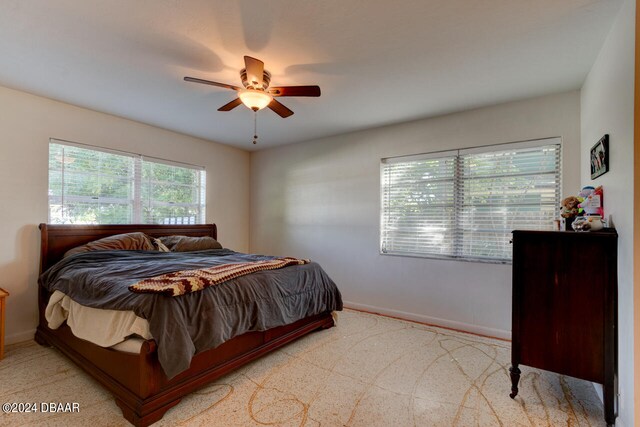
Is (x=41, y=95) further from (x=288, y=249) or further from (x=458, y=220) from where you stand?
(x=458, y=220)

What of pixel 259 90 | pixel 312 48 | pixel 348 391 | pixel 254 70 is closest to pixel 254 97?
pixel 259 90

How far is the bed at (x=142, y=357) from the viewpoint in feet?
5.83

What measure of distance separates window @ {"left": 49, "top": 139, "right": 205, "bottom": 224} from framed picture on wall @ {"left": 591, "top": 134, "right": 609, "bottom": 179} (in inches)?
178

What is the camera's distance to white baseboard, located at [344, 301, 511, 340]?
314 centimetres

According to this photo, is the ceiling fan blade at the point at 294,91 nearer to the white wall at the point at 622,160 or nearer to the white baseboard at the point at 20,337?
the white wall at the point at 622,160

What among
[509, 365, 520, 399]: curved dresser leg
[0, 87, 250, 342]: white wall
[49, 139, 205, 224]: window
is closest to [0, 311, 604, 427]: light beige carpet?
[509, 365, 520, 399]: curved dresser leg

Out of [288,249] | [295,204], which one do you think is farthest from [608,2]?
[288,249]

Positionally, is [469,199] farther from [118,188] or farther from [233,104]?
[118,188]

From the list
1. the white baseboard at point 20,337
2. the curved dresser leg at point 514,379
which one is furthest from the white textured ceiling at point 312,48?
the white baseboard at point 20,337

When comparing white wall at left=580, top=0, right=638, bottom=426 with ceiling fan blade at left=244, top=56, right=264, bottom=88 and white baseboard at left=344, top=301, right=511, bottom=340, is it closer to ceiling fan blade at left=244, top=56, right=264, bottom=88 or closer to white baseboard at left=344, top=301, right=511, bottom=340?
white baseboard at left=344, top=301, right=511, bottom=340

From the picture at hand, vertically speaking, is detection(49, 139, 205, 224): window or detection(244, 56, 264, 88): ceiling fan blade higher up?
detection(244, 56, 264, 88): ceiling fan blade

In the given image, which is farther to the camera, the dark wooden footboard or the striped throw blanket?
the striped throw blanket

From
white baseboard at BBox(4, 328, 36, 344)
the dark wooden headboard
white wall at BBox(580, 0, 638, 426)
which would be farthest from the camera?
the dark wooden headboard

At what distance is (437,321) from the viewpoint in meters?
3.51
